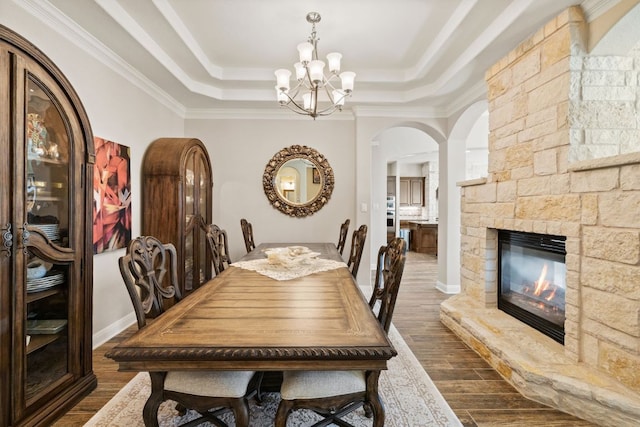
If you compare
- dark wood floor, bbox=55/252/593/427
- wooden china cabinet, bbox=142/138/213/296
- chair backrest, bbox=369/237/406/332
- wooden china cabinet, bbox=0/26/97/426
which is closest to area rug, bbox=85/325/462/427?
dark wood floor, bbox=55/252/593/427

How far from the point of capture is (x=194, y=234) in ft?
12.5

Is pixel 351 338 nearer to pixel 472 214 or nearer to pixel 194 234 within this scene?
pixel 472 214

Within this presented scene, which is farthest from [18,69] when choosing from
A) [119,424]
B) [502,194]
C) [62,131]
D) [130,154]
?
[502,194]

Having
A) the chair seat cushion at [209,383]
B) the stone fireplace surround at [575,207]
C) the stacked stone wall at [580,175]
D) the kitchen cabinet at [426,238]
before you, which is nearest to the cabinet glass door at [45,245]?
the chair seat cushion at [209,383]

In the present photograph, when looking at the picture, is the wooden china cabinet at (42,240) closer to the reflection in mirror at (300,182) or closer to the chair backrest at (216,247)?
the chair backrest at (216,247)

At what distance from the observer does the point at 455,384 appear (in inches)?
86.5

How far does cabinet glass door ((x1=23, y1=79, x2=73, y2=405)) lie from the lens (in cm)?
176

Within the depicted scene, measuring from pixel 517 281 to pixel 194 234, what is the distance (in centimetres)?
338

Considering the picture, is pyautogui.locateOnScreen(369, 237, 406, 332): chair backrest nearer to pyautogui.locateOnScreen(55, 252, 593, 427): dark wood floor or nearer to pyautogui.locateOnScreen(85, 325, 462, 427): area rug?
pyautogui.locateOnScreen(85, 325, 462, 427): area rug

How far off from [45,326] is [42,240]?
52cm

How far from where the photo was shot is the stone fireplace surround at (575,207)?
1.75 meters

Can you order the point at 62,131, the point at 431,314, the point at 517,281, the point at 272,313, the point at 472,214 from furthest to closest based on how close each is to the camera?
1. the point at 431,314
2. the point at 472,214
3. the point at 517,281
4. the point at 62,131
5. the point at 272,313

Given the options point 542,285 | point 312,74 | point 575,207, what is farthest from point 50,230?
point 542,285

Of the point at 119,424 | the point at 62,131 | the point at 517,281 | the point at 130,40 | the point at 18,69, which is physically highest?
the point at 130,40
